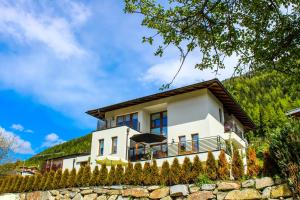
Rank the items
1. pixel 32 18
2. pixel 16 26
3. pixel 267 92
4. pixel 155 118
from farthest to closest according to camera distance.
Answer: pixel 267 92
pixel 155 118
pixel 16 26
pixel 32 18

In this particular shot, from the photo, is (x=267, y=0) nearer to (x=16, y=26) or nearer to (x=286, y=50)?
(x=286, y=50)

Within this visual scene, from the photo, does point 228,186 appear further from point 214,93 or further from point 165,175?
point 214,93

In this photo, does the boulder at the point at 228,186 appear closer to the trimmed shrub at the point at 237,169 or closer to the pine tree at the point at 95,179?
the trimmed shrub at the point at 237,169

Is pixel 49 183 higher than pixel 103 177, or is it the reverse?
pixel 103 177

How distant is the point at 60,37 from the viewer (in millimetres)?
9727

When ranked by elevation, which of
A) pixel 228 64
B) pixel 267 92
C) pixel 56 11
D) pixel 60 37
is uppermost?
pixel 267 92

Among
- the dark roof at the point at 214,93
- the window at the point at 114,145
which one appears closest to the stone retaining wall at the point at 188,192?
the window at the point at 114,145

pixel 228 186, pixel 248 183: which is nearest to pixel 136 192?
pixel 228 186

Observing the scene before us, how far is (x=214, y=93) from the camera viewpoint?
2230cm

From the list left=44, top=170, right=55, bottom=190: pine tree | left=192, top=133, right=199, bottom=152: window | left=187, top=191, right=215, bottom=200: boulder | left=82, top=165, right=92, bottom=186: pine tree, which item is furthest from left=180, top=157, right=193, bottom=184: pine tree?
left=192, top=133, right=199, bottom=152: window

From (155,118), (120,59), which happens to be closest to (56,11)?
(120,59)

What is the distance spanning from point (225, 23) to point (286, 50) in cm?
207

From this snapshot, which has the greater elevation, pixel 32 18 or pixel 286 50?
pixel 32 18

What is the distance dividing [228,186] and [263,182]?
1255 mm
